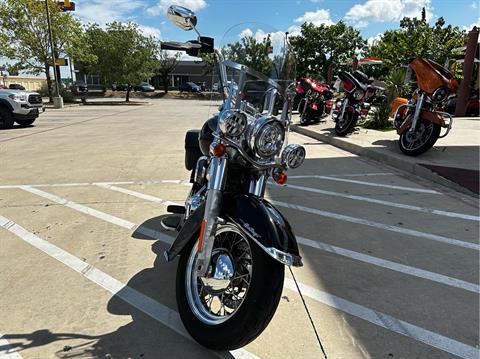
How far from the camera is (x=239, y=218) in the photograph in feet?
7.46

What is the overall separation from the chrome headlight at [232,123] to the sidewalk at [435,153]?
15.9 ft

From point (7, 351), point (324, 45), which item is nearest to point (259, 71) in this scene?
point (7, 351)

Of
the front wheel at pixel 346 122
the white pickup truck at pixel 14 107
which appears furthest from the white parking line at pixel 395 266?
the white pickup truck at pixel 14 107

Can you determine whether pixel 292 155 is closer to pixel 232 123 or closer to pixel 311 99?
pixel 232 123

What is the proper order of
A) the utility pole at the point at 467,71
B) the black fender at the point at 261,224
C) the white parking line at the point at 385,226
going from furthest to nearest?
the utility pole at the point at 467,71 → the white parking line at the point at 385,226 → the black fender at the point at 261,224

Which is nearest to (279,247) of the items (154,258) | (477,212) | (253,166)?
(253,166)

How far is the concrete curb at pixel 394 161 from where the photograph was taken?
617 centimetres

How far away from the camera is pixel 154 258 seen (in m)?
3.64

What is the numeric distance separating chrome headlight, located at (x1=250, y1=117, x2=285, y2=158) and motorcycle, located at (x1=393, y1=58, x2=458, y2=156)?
255 inches

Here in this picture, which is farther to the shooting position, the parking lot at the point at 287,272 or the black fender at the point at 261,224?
the parking lot at the point at 287,272

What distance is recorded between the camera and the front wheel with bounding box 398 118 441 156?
775cm

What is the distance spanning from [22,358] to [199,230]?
4.23 ft

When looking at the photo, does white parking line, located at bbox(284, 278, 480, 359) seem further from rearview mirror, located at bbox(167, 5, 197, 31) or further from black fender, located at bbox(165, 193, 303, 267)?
rearview mirror, located at bbox(167, 5, 197, 31)

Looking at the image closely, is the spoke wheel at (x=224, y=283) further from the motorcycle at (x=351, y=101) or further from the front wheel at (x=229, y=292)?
the motorcycle at (x=351, y=101)
